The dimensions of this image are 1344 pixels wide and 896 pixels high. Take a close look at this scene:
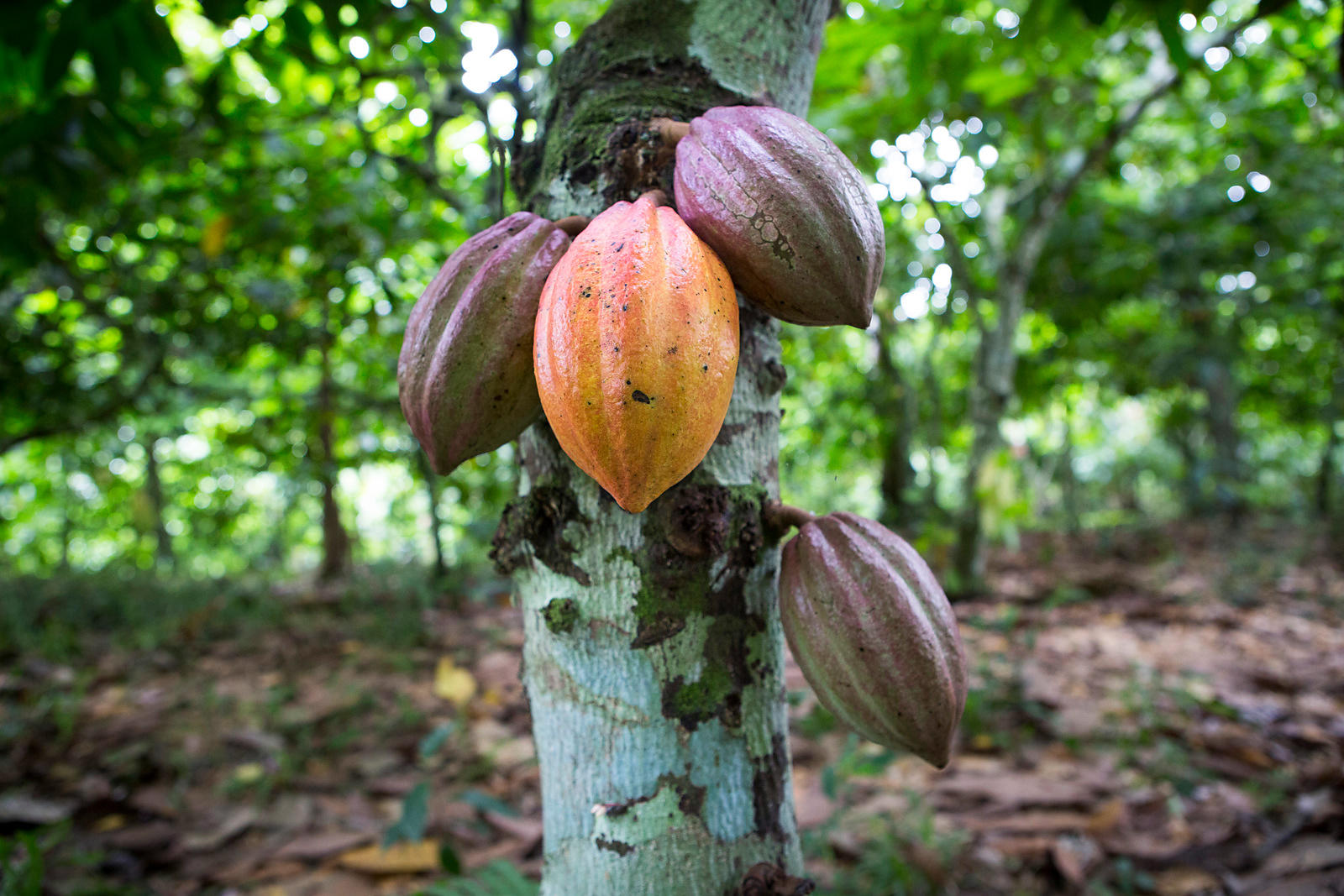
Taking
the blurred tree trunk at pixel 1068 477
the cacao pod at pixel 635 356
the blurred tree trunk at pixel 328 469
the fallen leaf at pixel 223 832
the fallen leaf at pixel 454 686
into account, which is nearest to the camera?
the cacao pod at pixel 635 356

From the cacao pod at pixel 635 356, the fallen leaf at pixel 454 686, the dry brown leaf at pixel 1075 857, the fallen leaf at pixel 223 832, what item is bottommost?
the dry brown leaf at pixel 1075 857

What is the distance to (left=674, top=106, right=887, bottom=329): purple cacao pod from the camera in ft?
2.20

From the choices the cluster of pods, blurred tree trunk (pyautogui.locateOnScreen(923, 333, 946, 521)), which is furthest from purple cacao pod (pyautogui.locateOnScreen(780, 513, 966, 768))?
blurred tree trunk (pyautogui.locateOnScreen(923, 333, 946, 521))

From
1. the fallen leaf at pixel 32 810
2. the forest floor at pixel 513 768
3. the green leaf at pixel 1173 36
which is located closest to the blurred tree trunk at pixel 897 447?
the forest floor at pixel 513 768

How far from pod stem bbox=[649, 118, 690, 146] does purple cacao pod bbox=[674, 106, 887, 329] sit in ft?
0.25

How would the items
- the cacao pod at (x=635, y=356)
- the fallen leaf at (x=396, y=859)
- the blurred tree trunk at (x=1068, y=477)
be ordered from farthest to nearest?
the blurred tree trunk at (x=1068, y=477) → the fallen leaf at (x=396, y=859) → the cacao pod at (x=635, y=356)

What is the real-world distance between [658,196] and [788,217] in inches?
5.7

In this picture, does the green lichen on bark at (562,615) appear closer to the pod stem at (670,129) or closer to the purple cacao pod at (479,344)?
the purple cacao pod at (479,344)

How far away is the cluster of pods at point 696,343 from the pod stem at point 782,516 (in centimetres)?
2

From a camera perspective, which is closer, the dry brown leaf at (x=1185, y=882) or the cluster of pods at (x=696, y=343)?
the cluster of pods at (x=696, y=343)

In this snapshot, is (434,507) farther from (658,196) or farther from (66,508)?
(66,508)

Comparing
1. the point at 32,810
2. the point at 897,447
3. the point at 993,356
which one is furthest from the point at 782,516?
the point at 897,447

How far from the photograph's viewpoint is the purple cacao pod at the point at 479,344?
0.71 meters

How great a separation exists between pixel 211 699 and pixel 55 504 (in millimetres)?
7217
